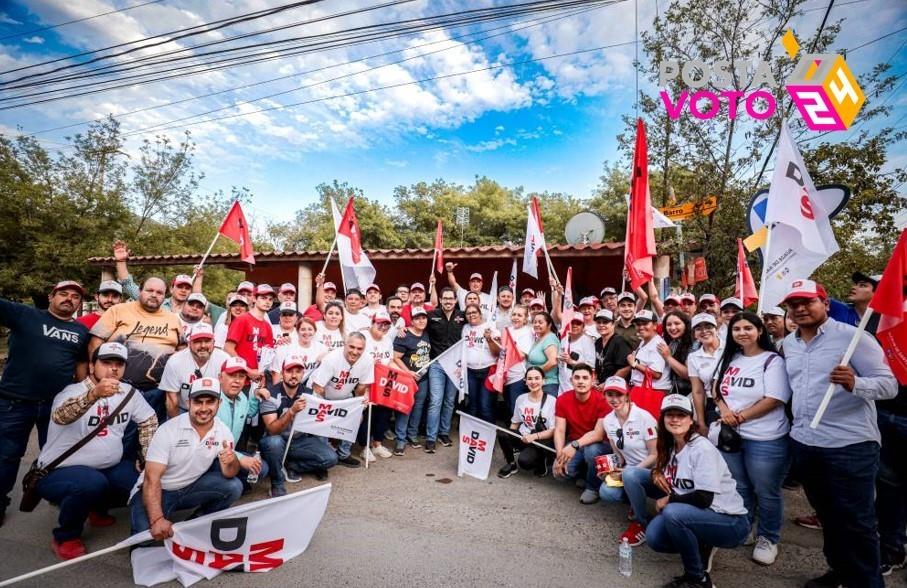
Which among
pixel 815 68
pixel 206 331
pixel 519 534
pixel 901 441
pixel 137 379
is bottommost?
pixel 519 534

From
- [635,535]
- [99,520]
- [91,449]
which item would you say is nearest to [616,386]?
[635,535]

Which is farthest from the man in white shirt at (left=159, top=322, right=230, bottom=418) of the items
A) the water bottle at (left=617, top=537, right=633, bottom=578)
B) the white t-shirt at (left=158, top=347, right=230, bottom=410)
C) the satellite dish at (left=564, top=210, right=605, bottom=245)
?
the satellite dish at (left=564, top=210, right=605, bottom=245)

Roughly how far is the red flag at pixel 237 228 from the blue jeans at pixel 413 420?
3.79 meters

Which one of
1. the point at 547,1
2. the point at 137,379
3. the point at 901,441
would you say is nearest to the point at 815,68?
the point at 547,1

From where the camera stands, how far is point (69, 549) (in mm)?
3285

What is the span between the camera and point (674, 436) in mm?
3295

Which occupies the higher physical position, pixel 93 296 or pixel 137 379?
pixel 93 296

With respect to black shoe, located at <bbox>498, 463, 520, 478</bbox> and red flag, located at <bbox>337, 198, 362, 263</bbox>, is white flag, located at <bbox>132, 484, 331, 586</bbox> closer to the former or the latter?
black shoe, located at <bbox>498, 463, 520, 478</bbox>

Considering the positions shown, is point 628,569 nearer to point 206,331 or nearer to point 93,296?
point 206,331

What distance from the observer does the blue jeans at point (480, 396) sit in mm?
5941

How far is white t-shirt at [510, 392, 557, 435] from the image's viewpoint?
16.7ft

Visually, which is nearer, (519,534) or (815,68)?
(519,534)

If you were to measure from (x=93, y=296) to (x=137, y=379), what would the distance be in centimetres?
1626

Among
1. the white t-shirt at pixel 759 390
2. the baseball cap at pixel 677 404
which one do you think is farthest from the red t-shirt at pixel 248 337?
the white t-shirt at pixel 759 390
